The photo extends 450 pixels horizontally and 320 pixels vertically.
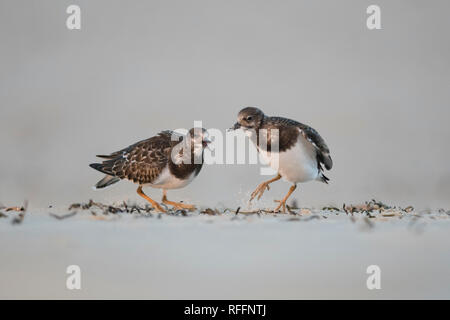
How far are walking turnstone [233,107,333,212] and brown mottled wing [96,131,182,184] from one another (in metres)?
0.85

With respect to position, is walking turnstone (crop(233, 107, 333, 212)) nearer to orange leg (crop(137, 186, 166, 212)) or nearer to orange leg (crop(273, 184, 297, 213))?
orange leg (crop(273, 184, 297, 213))

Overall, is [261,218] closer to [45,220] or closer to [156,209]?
[156,209]

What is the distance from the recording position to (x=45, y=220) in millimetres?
5324

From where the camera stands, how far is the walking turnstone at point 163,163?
604 centimetres

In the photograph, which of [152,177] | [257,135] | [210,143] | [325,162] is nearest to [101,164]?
[152,177]

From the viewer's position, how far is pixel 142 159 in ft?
20.5

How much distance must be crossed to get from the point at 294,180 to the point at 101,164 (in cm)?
231

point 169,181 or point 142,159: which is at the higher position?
point 142,159

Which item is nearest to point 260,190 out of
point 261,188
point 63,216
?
point 261,188

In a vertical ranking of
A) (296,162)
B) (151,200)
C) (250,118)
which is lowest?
(151,200)

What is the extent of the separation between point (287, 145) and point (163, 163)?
4.52 ft

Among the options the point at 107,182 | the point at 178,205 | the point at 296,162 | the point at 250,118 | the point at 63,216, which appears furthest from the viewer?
the point at 107,182

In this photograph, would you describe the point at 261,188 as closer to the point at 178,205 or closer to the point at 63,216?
the point at 178,205

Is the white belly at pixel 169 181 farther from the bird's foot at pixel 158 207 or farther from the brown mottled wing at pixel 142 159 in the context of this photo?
the bird's foot at pixel 158 207
